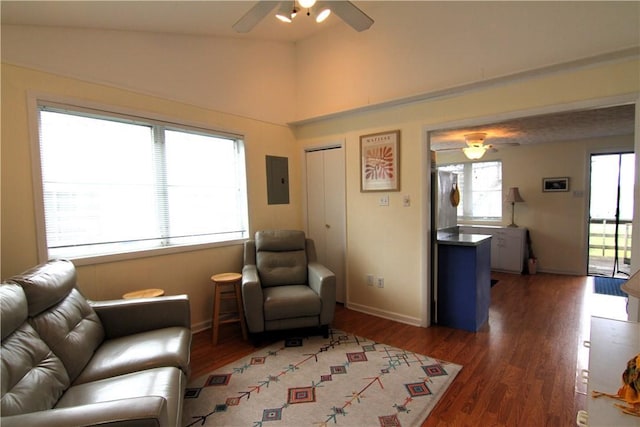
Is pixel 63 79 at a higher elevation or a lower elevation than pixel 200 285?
higher

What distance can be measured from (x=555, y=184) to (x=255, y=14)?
557 centimetres

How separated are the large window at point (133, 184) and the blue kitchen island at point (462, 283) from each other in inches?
88.8

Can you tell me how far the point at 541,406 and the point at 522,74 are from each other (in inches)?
95.2

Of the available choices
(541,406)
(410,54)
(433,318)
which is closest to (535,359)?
(541,406)

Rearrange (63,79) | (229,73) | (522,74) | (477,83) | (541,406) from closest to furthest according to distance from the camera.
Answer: (541,406)
(63,79)
(522,74)
(477,83)
(229,73)

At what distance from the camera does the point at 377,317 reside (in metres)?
3.48

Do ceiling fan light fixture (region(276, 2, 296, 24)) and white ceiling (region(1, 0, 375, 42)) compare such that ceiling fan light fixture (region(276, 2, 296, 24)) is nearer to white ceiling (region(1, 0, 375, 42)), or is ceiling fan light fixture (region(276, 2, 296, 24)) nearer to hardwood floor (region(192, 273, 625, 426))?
white ceiling (region(1, 0, 375, 42))

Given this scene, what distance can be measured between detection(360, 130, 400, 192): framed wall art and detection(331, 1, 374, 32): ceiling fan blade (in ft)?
4.36

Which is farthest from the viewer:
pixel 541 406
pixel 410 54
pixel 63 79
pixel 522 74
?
pixel 410 54

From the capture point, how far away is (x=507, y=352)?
2615 mm

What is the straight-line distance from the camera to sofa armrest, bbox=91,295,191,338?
2086mm

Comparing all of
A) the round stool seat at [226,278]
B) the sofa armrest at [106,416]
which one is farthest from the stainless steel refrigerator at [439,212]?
the sofa armrest at [106,416]

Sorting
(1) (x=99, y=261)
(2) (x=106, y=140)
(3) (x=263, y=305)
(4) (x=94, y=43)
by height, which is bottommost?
(3) (x=263, y=305)

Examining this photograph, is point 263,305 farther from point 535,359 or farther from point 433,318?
point 535,359
